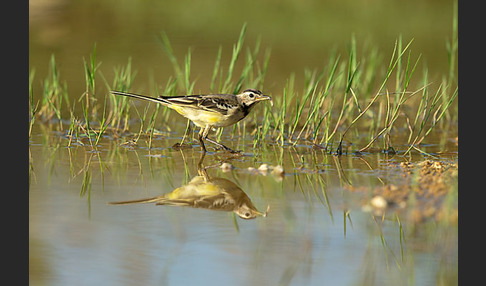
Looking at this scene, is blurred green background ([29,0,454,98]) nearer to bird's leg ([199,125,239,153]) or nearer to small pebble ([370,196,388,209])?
bird's leg ([199,125,239,153])

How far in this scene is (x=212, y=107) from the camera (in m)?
8.52

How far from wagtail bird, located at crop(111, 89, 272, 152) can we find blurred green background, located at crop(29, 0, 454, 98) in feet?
9.67

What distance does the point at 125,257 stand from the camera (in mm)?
5230

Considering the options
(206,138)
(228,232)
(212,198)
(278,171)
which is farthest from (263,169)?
(228,232)

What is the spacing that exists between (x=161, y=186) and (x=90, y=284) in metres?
2.31

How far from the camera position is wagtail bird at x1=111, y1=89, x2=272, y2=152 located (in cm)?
853

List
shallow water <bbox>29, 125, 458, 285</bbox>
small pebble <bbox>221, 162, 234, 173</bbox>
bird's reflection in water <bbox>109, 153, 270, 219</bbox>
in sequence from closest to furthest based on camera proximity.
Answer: shallow water <bbox>29, 125, 458, 285</bbox> → bird's reflection in water <bbox>109, 153, 270, 219</bbox> → small pebble <bbox>221, 162, 234, 173</bbox>

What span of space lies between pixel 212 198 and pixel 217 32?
10.2 metres

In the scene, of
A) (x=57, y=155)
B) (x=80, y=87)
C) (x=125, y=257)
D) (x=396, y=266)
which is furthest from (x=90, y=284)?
(x=80, y=87)

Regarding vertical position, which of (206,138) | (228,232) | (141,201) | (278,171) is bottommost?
(228,232)

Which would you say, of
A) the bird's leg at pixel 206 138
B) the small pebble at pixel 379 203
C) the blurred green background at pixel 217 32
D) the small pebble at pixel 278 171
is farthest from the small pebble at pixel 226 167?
the blurred green background at pixel 217 32

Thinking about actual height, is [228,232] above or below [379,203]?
below

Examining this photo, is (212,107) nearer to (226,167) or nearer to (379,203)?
(226,167)

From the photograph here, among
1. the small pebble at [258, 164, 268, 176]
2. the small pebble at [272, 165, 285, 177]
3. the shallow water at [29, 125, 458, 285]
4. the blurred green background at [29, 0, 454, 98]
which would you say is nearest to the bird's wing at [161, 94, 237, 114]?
the shallow water at [29, 125, 458, 285]
